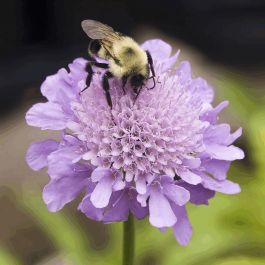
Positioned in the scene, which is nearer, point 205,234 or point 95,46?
point 95,46

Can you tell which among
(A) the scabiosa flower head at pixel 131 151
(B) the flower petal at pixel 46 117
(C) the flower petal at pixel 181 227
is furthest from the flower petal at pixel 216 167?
(B) the flower petal at pixel 46 117

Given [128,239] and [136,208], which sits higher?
[136,208]

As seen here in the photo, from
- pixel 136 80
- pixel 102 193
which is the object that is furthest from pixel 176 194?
pixel 136 80

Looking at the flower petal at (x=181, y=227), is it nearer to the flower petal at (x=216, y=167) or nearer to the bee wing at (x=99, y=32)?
the flower petal at (x=216, y=167)

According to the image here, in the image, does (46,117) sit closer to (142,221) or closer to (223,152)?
(223,152)

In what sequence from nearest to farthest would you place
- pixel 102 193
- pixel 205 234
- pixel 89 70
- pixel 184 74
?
pixel 102 193, pixel 89 70, pixel 184 74, pixel 205 234

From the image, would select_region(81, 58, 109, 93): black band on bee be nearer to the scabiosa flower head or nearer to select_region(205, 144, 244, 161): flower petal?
the scabiosa flower head

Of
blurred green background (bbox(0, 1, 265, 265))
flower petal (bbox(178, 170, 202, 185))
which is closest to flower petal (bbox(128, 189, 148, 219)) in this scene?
flower petal (bbox(178, 170, 202, 185))
